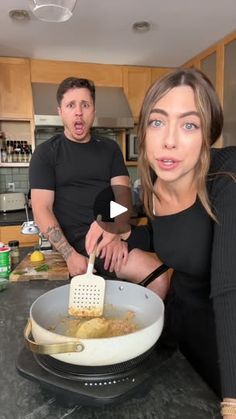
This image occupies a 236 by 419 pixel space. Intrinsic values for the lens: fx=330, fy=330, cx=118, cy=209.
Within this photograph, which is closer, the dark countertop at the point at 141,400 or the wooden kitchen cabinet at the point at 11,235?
the dark countertop at the point at 141,400

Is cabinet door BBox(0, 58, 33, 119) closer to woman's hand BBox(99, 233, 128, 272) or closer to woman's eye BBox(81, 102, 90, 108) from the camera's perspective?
woman's eye BBox(81, 102, 90, 108)

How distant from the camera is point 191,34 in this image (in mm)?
2309

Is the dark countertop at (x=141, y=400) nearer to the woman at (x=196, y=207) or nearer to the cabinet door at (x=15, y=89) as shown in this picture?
the woman at (x=196, y=207)

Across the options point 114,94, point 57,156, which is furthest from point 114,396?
point 114,94

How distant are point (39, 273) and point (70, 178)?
1.72 feet

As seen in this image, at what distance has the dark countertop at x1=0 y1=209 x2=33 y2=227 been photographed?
2559 mm

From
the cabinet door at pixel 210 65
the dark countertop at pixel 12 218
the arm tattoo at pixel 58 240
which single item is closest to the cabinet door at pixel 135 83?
the cabinet door at pixel 210 65

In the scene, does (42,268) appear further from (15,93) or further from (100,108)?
(15,93)

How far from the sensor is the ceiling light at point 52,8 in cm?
116

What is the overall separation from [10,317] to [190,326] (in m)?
0.49

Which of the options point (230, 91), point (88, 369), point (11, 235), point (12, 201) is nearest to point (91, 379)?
point (88, 369)

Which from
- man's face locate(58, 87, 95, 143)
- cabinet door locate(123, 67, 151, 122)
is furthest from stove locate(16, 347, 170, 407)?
cabinet door locate(123, 67, 151, 122)

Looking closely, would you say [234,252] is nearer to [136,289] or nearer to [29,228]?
[136,289]

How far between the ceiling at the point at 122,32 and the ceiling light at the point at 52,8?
67 centimetres
